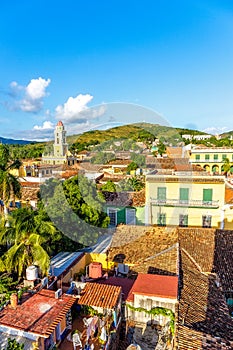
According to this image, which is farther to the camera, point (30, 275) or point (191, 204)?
point (191, 204)

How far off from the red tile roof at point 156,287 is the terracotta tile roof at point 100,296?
2.07 feet

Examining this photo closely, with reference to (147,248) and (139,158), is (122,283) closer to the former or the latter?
(147,248)

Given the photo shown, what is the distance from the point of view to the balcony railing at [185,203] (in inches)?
737

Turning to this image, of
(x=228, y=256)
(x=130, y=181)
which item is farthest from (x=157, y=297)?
(x=130, y=181)

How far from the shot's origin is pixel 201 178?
62.1 feet

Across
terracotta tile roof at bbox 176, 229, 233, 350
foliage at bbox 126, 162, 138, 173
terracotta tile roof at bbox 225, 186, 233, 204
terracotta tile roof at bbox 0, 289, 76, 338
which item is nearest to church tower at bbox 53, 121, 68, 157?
foliage at bbox 126, 162, 138, 173

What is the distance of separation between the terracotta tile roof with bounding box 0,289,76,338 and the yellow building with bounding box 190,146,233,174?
38.7 meters

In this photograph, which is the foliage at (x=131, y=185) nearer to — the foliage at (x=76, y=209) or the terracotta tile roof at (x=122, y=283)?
the foliage at (x=76, y=209)

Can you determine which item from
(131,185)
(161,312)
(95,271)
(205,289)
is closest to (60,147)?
(131,185)

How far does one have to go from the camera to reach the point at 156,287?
9.19m

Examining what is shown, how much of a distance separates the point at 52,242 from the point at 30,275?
4171mm

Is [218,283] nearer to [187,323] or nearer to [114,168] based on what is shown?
[187,323]

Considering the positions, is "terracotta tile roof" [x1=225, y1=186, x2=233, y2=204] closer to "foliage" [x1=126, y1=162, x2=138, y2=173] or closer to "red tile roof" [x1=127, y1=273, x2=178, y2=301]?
"red tile roof" [x1=127, y1=273, x2=178, y2=301]

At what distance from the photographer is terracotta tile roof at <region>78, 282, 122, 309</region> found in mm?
8734
